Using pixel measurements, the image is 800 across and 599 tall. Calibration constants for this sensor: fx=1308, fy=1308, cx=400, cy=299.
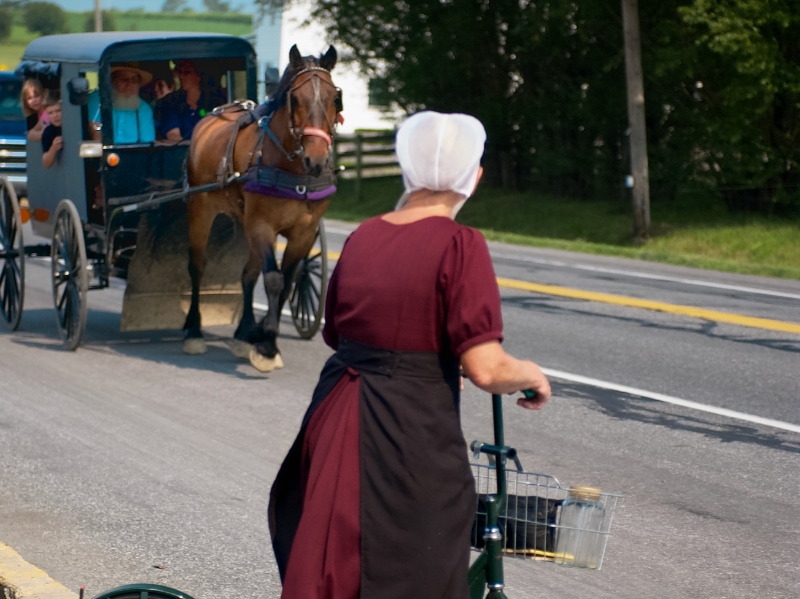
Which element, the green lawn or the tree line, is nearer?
the green lawn

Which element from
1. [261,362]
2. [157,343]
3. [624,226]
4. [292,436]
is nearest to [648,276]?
[624,226]

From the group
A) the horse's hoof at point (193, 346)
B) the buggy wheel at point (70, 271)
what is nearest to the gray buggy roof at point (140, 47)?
the buggy wheel at point (70, 271)

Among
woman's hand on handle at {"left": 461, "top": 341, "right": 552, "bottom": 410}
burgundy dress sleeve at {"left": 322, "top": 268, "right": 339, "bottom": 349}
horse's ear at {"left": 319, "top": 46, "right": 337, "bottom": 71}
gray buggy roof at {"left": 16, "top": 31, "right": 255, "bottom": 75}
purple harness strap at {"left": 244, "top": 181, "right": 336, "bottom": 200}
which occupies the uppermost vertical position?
gray buggy roof at {"left": 16, "top": 31, "right": 255, "bottom": 75}

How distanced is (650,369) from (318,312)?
288 centimetres

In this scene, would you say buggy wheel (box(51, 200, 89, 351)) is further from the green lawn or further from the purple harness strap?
the green lawn

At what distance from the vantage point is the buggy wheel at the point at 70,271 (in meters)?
→ 10.3

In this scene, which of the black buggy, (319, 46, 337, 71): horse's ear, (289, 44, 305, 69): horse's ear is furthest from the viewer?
the black buggy

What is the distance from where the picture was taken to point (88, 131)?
11125 millimetres

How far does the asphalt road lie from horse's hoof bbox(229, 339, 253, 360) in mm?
148

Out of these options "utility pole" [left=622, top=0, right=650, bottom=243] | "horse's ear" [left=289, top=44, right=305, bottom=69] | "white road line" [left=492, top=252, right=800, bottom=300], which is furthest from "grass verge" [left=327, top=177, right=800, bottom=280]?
"horse's ear" [left=289, top=44, right=305, bottom=69]

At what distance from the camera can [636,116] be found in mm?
22250

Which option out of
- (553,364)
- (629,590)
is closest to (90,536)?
(629,590)

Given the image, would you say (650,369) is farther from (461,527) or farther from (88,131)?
(461,527)

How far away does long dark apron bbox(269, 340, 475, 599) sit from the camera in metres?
3.32
